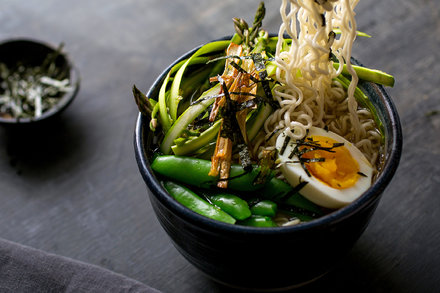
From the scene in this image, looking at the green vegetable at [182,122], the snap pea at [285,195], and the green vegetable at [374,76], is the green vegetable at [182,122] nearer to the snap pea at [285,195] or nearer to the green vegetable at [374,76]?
the snap pea at [285,195]

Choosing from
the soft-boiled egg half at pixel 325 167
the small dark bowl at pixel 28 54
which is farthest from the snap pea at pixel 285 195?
the small dark bowl at pixel 28 54

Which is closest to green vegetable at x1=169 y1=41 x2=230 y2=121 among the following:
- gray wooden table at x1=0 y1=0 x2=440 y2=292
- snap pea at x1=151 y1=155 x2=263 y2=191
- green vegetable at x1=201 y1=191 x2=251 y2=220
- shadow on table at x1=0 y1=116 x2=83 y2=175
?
snap pea at x1=151 y1=155 x2=263 y2=191

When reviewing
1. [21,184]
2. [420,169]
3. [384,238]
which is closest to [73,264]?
[21,184]

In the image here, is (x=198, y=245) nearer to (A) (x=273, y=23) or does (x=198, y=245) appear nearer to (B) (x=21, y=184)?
(B) (x=21, y=184)

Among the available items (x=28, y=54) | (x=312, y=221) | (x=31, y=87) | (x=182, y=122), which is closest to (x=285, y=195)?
(x=312, y=221)

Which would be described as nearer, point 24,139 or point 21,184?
point 21,184

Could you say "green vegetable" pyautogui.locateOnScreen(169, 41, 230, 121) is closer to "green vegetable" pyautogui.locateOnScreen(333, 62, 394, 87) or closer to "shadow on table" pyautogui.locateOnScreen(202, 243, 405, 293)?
"green vegetable" pyautogui.locateOnScreen(333, 62, 394, 87)
